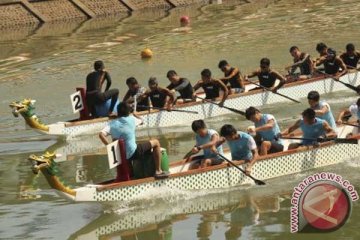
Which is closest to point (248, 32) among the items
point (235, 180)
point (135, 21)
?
point (135, 21)

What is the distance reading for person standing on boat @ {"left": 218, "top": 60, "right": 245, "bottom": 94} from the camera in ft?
73.3

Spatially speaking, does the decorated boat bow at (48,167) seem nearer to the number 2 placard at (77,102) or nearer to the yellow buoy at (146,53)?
the number 2 placard at (77,102)

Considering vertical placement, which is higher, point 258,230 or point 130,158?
point 130,158

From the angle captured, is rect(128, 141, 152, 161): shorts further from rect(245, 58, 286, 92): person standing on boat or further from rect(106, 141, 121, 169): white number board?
rect(245, 58, 286, 92): person standing on boat

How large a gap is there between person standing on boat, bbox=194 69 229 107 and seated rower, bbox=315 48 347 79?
3.61m

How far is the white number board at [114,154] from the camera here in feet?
47.9

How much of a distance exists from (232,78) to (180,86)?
1868 millimetres

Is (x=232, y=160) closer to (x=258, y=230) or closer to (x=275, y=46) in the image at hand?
(x=258, y=230)

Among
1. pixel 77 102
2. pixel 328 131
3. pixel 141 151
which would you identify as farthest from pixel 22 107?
pixel 328 131

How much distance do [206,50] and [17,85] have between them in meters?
7.89

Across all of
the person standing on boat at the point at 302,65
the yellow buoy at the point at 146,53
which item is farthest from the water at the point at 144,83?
the person standing on boat at the point at 302,65

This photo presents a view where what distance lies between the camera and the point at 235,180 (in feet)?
51.2

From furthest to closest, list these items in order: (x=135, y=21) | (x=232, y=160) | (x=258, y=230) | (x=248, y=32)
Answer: (x=135, y=21), (x=248, y=32), (x=232, y=160), (x=258, y=230)

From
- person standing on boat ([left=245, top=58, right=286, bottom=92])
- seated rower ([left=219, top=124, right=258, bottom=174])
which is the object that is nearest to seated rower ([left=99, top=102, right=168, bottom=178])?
seated rower ([left=219, top=124, right=258, bottom=174])
